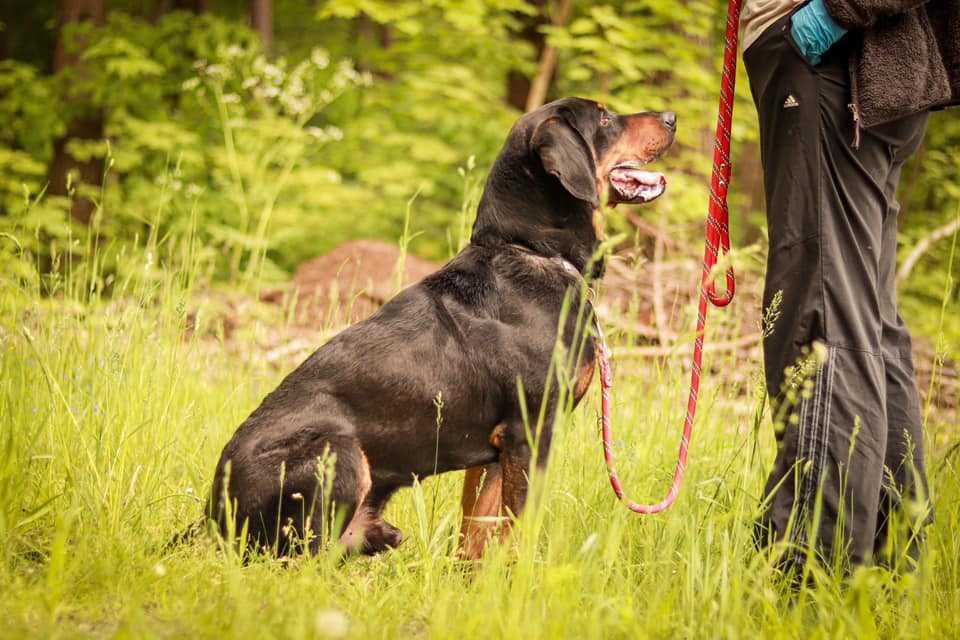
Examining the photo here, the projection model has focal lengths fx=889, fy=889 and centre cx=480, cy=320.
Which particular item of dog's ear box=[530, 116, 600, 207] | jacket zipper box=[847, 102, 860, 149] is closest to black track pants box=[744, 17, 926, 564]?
jacket zipper box=[847, 102, 860, 149]

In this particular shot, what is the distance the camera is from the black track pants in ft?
8.93

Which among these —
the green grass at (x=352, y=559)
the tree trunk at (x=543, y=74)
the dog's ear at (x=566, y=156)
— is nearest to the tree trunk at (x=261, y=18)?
the tree trunk at (x=543, y=74)

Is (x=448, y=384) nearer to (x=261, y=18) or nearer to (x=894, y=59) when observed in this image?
(x=894, y=59)

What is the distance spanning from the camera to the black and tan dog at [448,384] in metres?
2.91

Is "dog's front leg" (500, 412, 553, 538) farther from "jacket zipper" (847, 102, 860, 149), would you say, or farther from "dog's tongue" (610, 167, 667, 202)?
"jacket zipper" (847, 102, 860, 149)

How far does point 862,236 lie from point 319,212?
322 inches

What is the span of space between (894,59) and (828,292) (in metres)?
0.72

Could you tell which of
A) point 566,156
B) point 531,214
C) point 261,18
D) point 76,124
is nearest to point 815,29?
point 566,156

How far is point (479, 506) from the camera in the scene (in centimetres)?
327

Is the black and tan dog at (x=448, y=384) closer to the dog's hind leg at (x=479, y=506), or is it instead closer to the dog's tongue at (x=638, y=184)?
the dog's hind leg at (x=479, y=506)

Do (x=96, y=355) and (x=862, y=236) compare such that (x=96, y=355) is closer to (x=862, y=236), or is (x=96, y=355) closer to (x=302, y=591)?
(x=302, y=591)

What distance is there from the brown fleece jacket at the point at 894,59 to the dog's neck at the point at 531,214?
1084mm

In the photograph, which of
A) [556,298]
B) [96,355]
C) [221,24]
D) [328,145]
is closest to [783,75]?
[556,298]

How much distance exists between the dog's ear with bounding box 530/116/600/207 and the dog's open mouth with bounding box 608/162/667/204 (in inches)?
Result: 9.5
